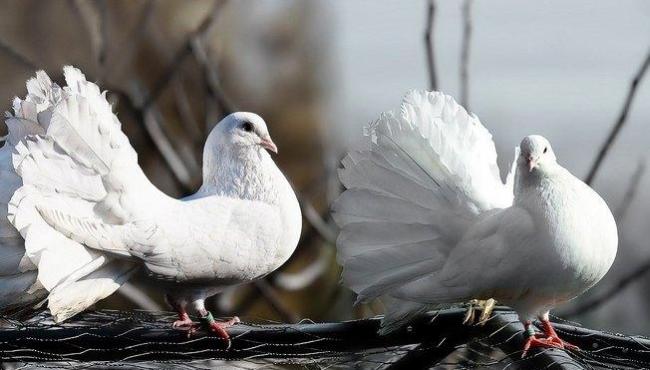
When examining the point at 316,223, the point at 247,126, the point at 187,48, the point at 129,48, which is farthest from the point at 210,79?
the point at 247,126

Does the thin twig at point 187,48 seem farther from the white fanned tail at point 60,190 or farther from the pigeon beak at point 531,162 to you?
the pigeon beak at point 531,162

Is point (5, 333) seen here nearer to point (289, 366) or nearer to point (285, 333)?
point (285, 333)

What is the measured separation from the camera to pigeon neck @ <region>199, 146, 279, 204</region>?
159 centimetres

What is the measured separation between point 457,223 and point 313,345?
0.28m

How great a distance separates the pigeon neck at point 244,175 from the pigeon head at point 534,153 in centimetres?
39

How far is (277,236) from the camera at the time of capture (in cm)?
153

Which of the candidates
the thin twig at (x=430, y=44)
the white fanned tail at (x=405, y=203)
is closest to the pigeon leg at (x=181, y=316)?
the white fanned tail at (x=405, y=203)

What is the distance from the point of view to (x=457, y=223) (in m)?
1.51

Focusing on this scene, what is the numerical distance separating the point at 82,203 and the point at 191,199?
0.69ft

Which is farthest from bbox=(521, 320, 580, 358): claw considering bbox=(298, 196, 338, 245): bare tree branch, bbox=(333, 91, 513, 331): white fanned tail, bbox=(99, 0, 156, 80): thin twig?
bbox=(99, 0, 156, 80): thin twig

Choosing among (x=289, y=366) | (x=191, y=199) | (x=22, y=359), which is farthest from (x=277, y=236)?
(x=22, y=359)

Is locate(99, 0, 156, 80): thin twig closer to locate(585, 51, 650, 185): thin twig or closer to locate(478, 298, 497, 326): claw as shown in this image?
locate(585, 51, 650, 185): thin twig

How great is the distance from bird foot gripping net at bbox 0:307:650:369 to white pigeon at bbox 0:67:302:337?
4 cm

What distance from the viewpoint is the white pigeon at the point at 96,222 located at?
137 cm
